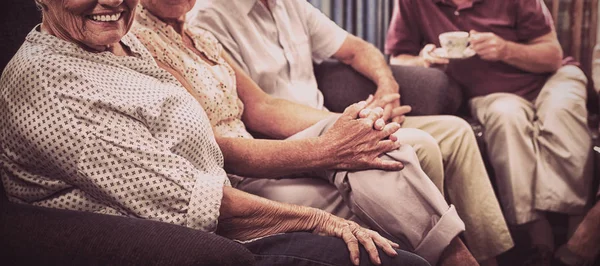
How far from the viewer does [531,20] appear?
2432mm

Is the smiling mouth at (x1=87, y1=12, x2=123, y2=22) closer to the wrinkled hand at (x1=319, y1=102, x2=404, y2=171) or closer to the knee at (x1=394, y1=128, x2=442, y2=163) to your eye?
the wrinkled hand at (x1=319, y1=102, x2=404, y2=171)

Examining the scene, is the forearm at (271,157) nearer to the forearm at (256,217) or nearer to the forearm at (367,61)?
the forearm at (256,217)

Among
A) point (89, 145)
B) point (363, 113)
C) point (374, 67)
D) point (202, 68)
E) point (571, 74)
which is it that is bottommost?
point (571, 74)

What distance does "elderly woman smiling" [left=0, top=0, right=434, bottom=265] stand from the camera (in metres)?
1.13

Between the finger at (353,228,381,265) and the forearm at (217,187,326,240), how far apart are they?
0.09 metres

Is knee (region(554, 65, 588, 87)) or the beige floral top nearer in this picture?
the beige floral top

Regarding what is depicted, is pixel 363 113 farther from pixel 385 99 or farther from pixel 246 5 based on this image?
pixel 246 5

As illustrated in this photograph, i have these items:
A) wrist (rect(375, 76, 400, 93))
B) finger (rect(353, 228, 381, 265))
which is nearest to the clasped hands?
finger (rect(353, 228, 381, 265))

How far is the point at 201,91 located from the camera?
5.43ft

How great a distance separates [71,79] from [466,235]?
47.2 inches

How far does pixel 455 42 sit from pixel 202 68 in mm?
960

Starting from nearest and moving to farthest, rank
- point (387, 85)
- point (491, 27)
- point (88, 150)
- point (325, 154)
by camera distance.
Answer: point (88, 150)
point (325, 154)
point (387, 85)
point (491, 27)

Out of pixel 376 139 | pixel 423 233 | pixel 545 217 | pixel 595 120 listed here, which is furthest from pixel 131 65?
pixel 595 120

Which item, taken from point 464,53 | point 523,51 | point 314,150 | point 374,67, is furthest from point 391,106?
point 523,51
